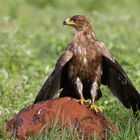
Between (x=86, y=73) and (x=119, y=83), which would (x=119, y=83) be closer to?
(x=119, y=83)

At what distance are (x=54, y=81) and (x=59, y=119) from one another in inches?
24.4

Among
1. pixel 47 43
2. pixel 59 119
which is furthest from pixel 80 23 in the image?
pixel 47 43

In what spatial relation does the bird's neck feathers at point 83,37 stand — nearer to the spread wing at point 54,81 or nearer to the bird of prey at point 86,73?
the bird of prey at point 86,73

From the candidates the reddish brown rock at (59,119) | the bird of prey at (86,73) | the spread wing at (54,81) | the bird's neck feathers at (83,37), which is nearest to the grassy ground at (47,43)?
the reddish brown rock at (59,119)

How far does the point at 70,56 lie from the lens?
7.66 metres

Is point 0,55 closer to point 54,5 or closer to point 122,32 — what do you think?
point 122,32

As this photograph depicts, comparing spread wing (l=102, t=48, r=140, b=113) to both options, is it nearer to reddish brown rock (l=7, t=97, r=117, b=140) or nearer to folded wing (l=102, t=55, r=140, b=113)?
folded wing (l=102, t=55, r=140, b=113)

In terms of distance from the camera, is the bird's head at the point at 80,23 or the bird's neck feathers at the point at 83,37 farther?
the bird's head at the point at 80,23

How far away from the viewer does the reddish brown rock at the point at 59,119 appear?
7148 millimetres

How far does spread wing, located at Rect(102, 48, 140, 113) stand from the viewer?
7.81 meters

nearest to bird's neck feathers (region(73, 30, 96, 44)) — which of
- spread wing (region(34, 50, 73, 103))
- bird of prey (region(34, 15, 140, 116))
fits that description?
bird of prey (region(34, 15, 140, 116))

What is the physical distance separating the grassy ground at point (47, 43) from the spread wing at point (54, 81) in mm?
496

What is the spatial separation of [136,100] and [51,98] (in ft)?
2.96

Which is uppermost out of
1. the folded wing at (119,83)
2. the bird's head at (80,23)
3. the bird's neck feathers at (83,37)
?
the bird's head at (80,23)
